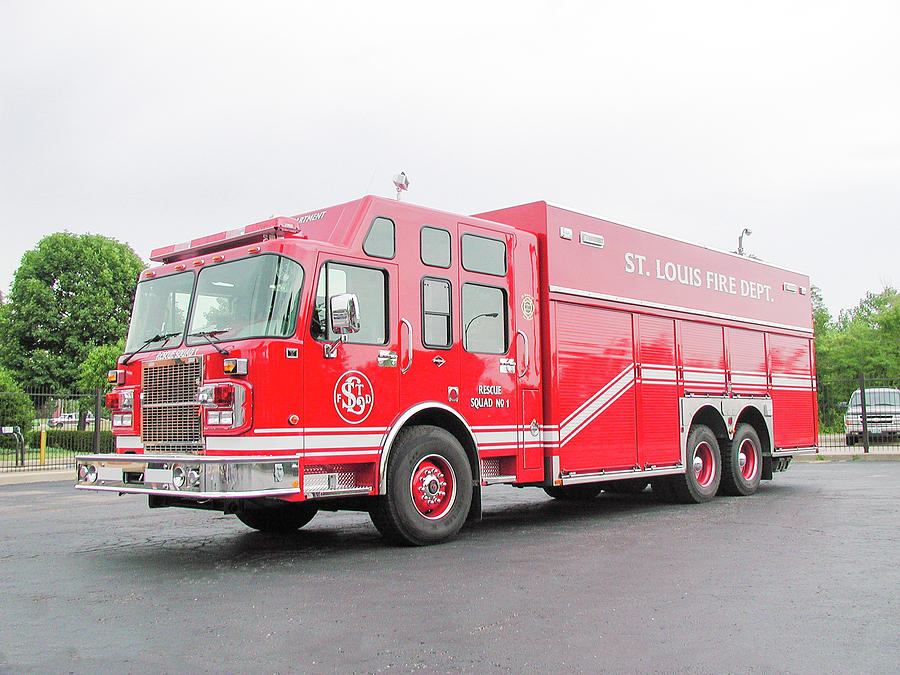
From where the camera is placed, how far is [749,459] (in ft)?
42.4

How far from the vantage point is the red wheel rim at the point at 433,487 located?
7.96 meters

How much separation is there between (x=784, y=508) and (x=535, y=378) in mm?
4007

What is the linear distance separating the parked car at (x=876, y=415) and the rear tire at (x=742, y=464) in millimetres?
12004

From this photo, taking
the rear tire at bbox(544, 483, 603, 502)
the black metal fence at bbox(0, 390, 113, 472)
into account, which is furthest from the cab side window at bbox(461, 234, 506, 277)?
the black metal fence at bbox(0, 390, 113, 472)

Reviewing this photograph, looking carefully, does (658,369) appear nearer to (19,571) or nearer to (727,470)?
(727,470)

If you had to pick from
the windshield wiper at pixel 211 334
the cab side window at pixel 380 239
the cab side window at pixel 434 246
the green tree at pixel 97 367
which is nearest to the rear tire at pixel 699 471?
the cab side window at pixel 434 246

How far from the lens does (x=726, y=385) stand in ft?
40.6

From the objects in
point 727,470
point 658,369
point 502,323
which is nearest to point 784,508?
point 727,470

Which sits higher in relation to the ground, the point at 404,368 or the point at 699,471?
the point at 404,368

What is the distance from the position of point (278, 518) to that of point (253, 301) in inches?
119

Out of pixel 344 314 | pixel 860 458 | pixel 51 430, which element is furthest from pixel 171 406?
pixel 51 430

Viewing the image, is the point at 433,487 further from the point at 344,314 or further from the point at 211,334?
the point at 211,334

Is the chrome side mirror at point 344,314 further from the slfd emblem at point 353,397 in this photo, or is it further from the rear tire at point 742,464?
the rear tire at point 742,464

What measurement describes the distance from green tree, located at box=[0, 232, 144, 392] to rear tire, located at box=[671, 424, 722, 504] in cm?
3733
